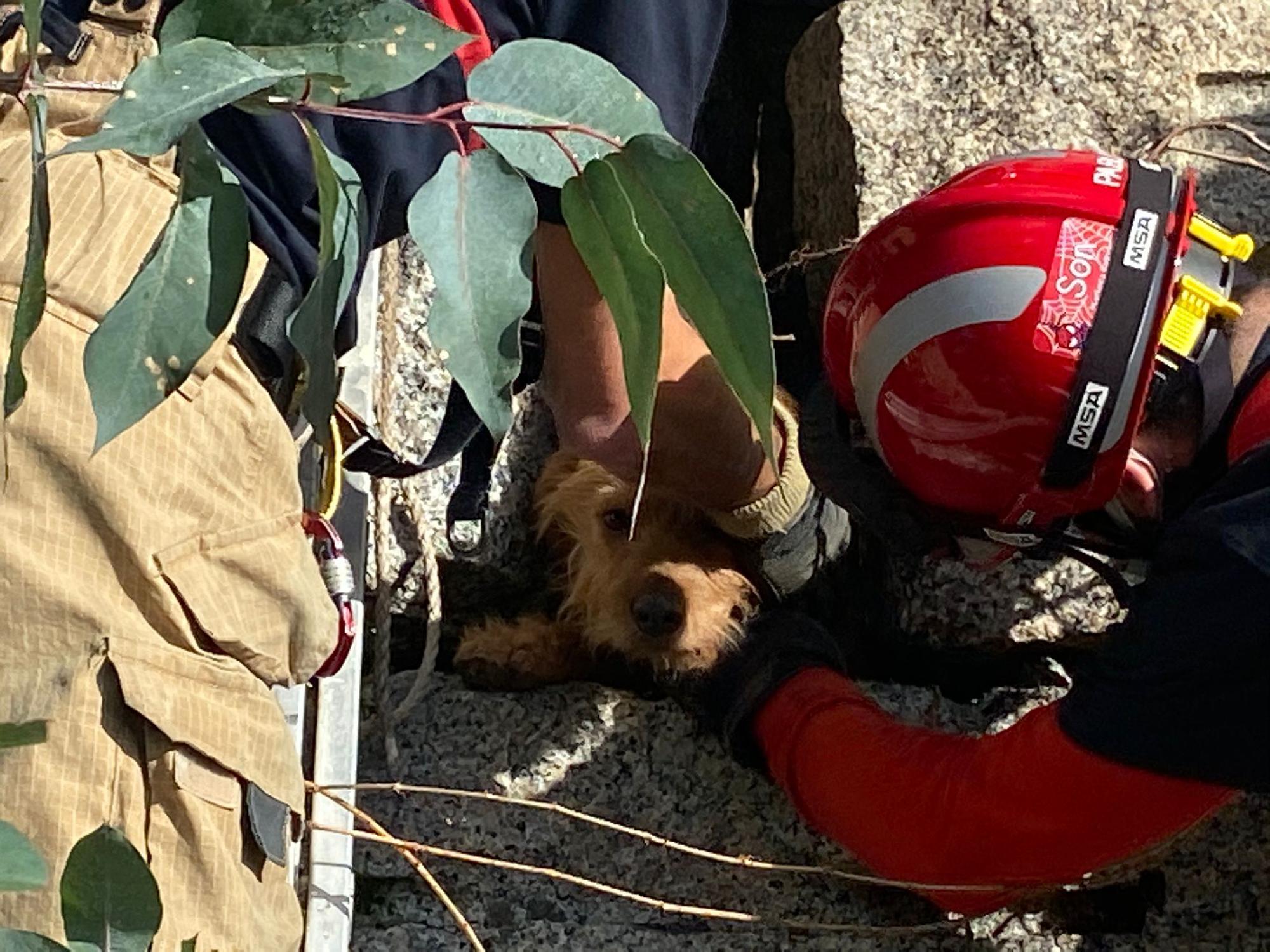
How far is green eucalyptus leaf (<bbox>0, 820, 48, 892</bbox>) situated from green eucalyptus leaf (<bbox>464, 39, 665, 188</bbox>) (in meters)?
0.48

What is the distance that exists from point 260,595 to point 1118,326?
1.10 meters

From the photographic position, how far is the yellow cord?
1.95 metres

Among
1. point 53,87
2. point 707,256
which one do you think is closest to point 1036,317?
point 707,256

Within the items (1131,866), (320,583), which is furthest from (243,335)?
(1131,866)

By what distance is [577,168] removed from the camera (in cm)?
76

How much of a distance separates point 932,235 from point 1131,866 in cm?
101

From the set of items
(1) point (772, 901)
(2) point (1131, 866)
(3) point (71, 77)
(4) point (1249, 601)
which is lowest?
(1) point (772, 901)

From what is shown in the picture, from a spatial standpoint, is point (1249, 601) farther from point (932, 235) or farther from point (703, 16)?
point (703, 16)

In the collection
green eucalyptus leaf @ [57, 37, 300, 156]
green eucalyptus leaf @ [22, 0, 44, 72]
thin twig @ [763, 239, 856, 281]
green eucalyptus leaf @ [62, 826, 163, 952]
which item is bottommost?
thin twig @ [763, 239, 856, 281]

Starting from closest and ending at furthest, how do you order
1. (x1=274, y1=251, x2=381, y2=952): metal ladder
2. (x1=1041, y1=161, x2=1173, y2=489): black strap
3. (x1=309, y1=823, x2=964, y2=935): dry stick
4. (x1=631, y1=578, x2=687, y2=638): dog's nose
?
(x1=1041, y1=161, x2=1173, y2=489): black strap, (x1=309, y1=823, x2=964, y2=935): dry stick, (x1=274, y1=251, x2=381, y2=952): metal ladder, (x1=631, y1=578, x2=687, y2=638): dog's nose

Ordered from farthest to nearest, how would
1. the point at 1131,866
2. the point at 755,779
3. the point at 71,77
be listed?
1. the point at 755,779
2. the point at 1131,866
3. the point at 71,77

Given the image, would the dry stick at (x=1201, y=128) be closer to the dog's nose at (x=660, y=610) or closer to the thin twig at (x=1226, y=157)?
the thin twig at (x=1226, y=157)

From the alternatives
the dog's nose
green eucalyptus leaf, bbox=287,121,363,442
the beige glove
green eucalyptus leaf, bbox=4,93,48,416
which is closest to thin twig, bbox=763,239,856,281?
the beige glove

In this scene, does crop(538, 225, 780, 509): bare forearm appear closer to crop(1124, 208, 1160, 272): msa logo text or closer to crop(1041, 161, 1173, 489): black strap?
crop(1041, 161, 1173, 489): black strap
